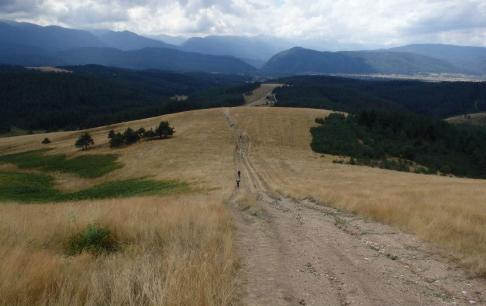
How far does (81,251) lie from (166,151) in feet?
182

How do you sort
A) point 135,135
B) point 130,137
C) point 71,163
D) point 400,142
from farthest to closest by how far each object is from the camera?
1. point 400,142
2. point 135,135
3. point 130,137
4. point 71,163

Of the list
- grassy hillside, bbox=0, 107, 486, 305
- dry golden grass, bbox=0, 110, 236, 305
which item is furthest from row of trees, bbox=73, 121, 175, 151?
dry golden grass, bbox=0, 110, 236, 305

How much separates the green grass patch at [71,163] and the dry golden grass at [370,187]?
22.5 metres

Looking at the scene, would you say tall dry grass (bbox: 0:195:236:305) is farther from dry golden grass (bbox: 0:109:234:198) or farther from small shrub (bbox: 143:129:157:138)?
small shrub (bbox: 143:129:157:138)

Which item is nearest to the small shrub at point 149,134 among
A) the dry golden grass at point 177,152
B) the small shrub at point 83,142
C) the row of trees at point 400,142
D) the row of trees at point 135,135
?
the row of trees at point 135,135

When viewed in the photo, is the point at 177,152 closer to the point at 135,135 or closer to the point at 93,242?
the point at 135,135

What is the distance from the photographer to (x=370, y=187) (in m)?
30.1

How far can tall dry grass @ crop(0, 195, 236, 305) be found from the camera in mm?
5203

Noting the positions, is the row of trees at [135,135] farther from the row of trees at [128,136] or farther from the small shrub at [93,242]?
the small shrub at [93,242]

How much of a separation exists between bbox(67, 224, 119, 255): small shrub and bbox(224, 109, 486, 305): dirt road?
309cm

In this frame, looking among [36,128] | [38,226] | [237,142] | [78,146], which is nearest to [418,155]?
[237,142]

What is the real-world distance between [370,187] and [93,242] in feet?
82.5

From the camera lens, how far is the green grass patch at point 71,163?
56.7 m

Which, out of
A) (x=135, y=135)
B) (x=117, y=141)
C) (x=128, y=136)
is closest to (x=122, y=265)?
(x=117, y=141)
